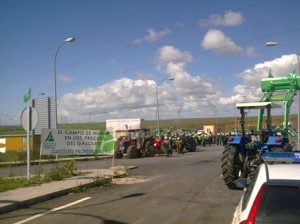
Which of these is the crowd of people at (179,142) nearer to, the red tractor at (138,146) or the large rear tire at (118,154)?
the red tractor at (138,146)

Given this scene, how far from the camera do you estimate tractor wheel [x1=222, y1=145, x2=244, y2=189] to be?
1285 cm

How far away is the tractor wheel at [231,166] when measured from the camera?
12.9 metres

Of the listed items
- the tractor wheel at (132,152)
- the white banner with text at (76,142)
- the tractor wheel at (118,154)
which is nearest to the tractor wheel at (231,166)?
the white banner with text at (76,142)

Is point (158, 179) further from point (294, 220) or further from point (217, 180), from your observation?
point (294, 220)

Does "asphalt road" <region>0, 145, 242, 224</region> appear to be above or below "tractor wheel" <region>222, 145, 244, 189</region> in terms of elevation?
below

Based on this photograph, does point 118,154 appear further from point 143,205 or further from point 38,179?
point 143,205

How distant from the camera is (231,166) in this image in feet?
42.3

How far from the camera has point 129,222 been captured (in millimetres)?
8328

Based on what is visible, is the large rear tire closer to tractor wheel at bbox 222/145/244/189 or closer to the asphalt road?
the asphalt road

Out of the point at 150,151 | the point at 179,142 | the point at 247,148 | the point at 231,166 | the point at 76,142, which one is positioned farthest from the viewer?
the point at 179,142

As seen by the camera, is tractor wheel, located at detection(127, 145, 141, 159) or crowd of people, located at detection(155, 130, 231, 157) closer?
tractor wheel, located at detection(127, 145, 141, 159)

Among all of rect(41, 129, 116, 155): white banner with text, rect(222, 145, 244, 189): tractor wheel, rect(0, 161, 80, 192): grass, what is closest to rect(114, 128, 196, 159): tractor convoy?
rect(41, 129, 116, 155): white banner with text

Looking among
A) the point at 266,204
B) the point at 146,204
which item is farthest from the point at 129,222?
the point at 266,204

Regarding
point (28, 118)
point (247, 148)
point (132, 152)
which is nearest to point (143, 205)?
point (247, 148)
